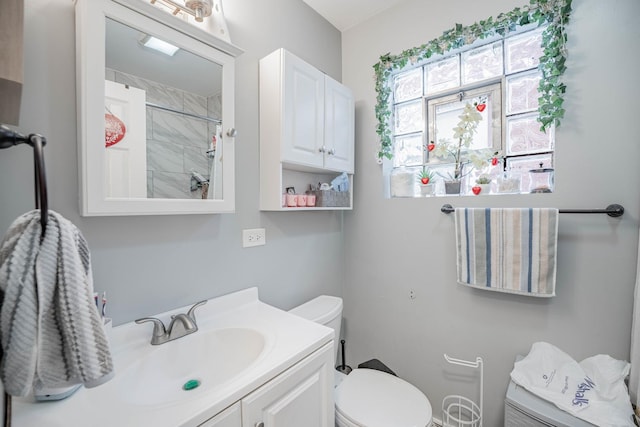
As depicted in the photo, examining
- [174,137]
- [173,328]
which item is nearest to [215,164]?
[174,137]

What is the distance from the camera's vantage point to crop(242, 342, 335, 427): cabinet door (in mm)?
808

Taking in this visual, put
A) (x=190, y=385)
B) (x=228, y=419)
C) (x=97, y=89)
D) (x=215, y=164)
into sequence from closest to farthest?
1. (x=228, y=419)
2. (x=97, y=89)
3. (x=190, y=385)
4. (x=215, y=164)

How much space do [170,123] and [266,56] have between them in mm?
685

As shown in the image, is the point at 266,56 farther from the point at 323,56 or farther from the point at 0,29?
the point at 0,29

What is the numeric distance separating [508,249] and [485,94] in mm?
894

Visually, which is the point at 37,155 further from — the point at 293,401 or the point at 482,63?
the point at 482,63

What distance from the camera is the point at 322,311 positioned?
1.55 m

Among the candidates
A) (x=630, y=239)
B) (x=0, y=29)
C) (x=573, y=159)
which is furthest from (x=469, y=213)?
(x=0, y=29)

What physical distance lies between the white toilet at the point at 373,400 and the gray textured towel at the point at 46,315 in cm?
107

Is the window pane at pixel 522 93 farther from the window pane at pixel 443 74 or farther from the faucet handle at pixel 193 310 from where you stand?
the faucet handle at pixel 193 310

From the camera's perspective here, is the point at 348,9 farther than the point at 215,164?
Yes

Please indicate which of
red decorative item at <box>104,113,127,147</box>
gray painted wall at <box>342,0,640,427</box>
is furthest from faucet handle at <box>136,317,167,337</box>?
gray painted wall at <box>342,0,640,427</box>

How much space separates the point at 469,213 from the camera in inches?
55.2

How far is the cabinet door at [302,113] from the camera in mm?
1359
